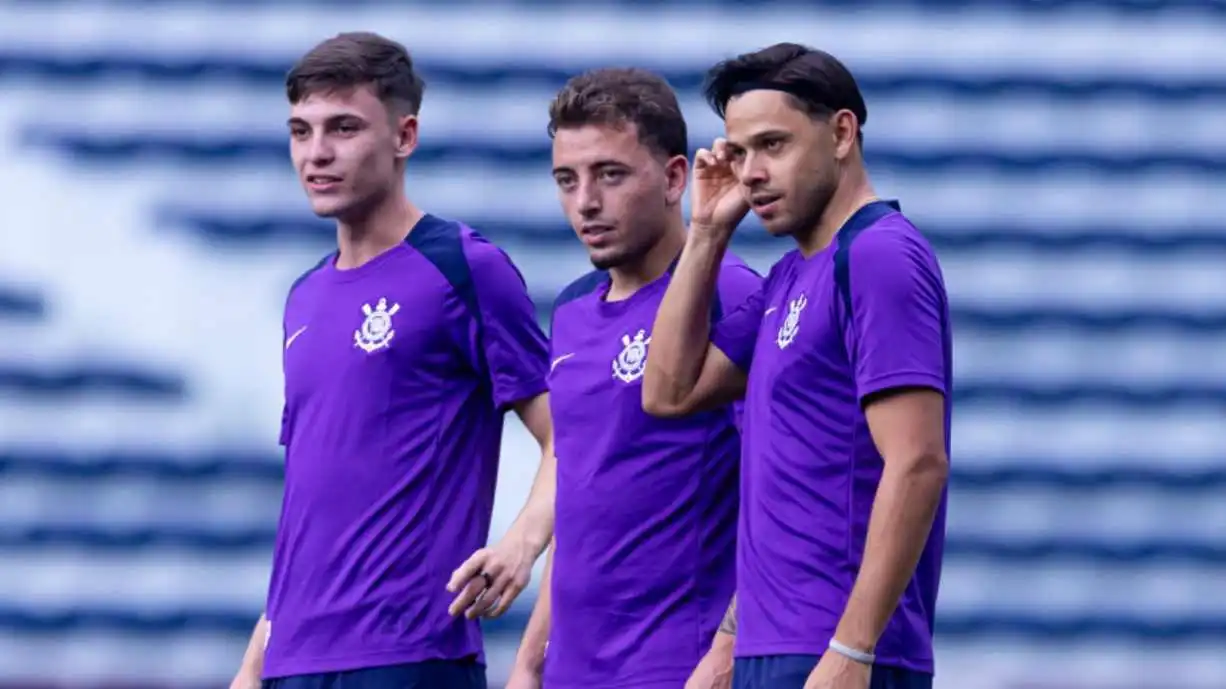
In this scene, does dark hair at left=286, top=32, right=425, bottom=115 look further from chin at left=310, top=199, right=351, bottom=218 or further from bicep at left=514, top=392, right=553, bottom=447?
bicep at left=514, top=392, right=553, bottom=447

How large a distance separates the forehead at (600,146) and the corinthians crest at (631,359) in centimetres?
28

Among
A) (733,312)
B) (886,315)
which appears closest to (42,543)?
(733,312)

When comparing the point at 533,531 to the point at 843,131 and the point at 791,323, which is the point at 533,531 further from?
the point at 843,131

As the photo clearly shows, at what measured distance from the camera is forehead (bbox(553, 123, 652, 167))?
11.4ft

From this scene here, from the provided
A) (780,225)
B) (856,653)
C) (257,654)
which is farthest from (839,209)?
(257,654)

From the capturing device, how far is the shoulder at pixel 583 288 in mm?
3605

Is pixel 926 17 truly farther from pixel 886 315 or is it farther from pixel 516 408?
pixel 886 315

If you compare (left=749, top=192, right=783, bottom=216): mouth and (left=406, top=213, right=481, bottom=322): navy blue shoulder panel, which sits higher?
(left=406, top=213, right=481, bottom=322): navy blue shoulder panel

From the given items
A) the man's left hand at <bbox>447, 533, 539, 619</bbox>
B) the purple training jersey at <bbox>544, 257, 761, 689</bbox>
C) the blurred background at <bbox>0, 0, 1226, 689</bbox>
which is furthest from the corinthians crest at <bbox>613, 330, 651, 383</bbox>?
the blurred background at <bbox>0, 0, 1226, 689</bbox>

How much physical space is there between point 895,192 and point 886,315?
365cm

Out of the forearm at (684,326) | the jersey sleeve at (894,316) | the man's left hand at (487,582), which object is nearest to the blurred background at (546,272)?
the man's left hand at (487,582)

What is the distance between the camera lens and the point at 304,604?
137 inches

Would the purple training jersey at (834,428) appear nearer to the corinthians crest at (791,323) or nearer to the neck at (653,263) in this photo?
the corinthians crest at (791,323)

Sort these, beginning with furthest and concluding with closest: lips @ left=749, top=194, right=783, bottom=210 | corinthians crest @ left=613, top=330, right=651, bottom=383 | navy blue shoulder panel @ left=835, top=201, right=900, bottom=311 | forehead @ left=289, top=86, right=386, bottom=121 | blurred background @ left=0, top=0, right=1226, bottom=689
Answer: blurred background @ left=0, top=0, right=1226, bottom=689, forehead @ left=289, top=86, right=386, bottom=121, corinthians crest @ left=613, top=330, right=651, bottom=383, lips @ left=749, top=194, right=783, bottom=210, navy blue shoulder panel @ left=835, top=201, right=900, bottom=311
